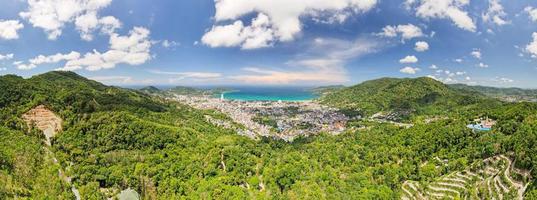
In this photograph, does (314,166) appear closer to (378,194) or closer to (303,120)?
(378,194)

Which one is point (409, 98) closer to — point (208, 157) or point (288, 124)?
point (288, 124)

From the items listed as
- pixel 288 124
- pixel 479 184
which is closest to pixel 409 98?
pixel 288 124

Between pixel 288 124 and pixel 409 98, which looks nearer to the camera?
pixel 288 124

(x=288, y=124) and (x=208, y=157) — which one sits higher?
(x=208, y=157)

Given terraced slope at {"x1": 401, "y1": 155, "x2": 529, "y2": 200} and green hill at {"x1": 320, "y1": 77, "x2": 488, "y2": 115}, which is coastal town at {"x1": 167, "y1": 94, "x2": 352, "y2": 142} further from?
terraced slope at {"x1": 401, "y1": 155, "x2": 529, "y2": 200}

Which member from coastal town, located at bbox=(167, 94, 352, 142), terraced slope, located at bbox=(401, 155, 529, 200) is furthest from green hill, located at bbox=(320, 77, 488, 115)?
terraced slope, located at bbox=(401, 155, 529, 200)

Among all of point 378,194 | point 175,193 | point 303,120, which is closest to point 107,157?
point 175,193
